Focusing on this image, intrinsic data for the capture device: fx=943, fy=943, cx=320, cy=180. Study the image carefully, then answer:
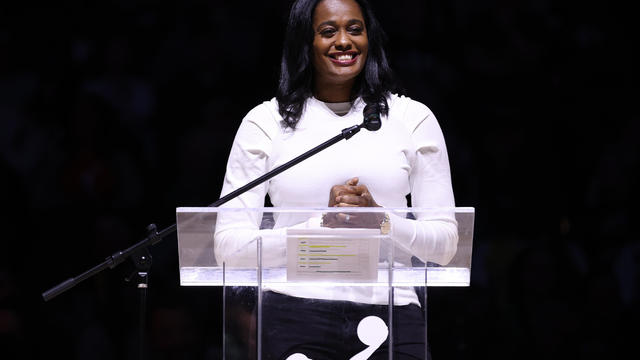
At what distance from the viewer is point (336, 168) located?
85.8 inches

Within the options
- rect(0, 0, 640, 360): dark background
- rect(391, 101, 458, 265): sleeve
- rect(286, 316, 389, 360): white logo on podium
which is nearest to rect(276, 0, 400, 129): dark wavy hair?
rect(391, 101, 458, 265): sleeve

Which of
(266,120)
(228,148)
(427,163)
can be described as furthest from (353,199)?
(228,148)

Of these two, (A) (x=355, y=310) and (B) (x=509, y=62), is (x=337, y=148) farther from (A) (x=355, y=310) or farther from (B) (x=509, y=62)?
(B) (x=509, y=62)

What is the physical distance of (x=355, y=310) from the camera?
178cm

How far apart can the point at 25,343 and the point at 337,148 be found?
5.64 ft

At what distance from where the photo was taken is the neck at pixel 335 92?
2.38m

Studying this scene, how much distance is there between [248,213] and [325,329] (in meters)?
0.31

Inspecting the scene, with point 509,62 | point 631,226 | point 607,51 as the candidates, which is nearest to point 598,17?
point 607,51

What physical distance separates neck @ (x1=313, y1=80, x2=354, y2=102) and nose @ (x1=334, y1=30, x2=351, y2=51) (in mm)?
97

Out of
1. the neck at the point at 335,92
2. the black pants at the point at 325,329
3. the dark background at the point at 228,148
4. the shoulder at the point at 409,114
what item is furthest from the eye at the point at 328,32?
the dark background at the point at 228,148

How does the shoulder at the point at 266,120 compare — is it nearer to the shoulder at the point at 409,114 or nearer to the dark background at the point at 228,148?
the shoulder at the point at 409,114

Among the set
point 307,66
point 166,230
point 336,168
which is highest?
point 307,66

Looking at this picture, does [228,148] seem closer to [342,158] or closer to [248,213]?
[342,158]

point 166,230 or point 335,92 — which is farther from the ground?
point 335,92
